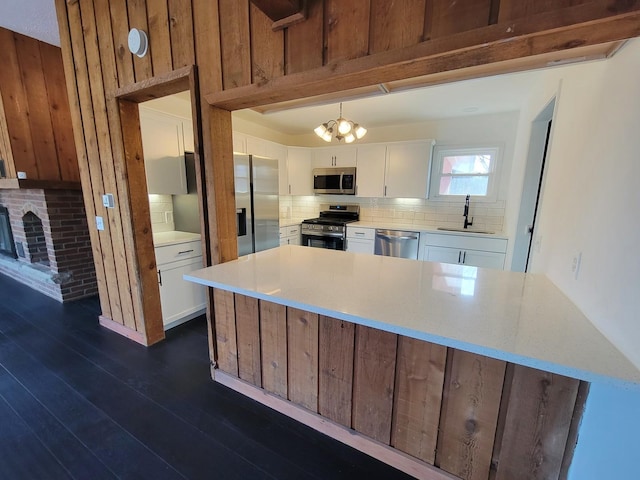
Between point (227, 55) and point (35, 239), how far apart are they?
409 centimetres

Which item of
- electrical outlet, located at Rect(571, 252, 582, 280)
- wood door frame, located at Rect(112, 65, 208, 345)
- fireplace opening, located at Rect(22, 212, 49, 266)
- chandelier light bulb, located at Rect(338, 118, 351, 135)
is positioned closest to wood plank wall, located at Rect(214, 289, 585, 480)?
electrical outlet, located at Rect(571, 252, 582, 280)

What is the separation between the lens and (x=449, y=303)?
116 cm

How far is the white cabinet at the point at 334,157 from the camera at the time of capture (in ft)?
14.1

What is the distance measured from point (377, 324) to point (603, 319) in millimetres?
792

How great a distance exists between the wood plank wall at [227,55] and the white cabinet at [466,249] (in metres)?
2.75

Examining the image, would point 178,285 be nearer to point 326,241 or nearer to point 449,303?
point 326,241

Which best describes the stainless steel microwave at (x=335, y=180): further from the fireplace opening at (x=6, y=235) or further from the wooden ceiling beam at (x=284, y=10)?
the fireplace opening at (x=6, y=235)

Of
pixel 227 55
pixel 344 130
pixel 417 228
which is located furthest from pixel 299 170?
pixel 227 55

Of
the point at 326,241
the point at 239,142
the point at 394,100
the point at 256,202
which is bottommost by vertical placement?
the point at 326,241

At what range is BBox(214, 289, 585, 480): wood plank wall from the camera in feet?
3.45

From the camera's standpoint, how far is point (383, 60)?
1.07 metres

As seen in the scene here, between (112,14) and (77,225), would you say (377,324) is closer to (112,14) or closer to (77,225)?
(112,14)

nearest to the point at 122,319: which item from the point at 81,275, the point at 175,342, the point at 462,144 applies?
the point at 175,342

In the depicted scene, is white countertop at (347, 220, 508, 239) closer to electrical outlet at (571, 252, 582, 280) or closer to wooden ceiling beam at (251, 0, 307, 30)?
electrical outlet at (571, 252, 582, 280)
